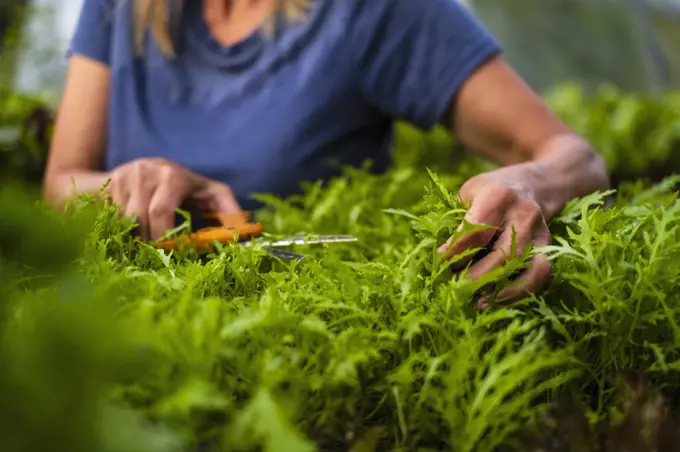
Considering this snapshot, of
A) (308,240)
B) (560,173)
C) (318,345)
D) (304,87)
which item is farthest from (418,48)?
(318,345)

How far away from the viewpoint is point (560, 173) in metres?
0.90

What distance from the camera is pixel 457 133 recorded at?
3.95 feet

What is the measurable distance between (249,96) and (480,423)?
2.66 feet

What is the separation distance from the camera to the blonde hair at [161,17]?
3.85 ft

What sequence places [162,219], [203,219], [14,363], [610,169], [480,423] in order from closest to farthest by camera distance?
[14,363], [480,423], [162,219], [203,219], [610,169]

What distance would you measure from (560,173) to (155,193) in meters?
0.52

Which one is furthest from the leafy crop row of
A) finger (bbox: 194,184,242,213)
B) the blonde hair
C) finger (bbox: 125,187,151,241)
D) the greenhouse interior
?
the blonde hair

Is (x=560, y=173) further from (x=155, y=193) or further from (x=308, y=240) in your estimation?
(x=155, y=193)

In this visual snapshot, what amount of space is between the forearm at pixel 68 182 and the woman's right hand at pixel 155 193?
10cm

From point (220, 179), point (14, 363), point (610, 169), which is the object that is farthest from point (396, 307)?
point (610, 169)

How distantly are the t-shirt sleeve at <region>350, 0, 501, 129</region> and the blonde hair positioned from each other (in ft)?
0.34

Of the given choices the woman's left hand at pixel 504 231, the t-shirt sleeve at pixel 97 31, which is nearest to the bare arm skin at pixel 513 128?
the woman's left hand at pixel 504 231

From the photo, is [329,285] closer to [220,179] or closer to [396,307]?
[396,307]

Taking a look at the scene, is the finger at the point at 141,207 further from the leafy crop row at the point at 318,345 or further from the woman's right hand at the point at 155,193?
the leafy crop row at the point at 318,345
